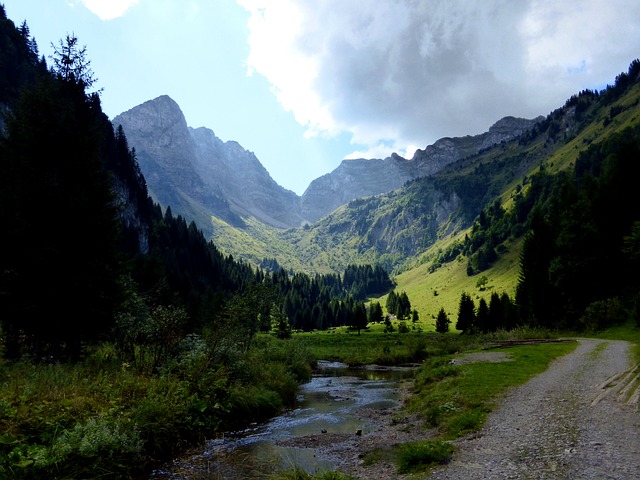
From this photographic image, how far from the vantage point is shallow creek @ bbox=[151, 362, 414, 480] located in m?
13.6

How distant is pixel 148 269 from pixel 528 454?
7054 centimetres

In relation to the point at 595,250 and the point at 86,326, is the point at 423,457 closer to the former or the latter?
the point at 86,326

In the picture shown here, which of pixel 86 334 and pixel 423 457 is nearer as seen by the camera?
pixel 423 457

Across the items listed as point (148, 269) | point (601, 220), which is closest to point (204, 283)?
point (148, 269)

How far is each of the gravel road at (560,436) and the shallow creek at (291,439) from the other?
5.19m

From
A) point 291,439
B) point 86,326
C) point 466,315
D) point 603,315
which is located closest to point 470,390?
point 291,439

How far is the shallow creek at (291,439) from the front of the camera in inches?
536

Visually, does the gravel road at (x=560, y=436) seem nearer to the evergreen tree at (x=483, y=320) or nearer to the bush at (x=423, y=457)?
the bush at (x=423, y=457)

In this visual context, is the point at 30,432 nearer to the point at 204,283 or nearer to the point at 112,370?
the point at 112,370

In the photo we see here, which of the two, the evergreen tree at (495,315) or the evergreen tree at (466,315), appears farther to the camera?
the evergreen tree at (466,315)

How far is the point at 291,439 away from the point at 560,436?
11741 mm

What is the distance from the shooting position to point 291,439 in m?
18.2

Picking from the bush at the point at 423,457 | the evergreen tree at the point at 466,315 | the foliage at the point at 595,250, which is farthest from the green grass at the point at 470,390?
the evergreen tree at the point at 466,315

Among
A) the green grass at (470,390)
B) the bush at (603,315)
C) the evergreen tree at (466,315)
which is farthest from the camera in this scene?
the evergreen tree at (466,315)
